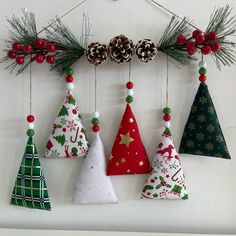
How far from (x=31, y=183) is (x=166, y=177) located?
36 cm

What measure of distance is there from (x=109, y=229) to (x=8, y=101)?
46 cm

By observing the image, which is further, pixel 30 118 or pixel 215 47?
pixel 30 118

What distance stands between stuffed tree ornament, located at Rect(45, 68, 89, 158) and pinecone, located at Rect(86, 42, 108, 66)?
13 centimetres

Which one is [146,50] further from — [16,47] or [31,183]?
[31,183]

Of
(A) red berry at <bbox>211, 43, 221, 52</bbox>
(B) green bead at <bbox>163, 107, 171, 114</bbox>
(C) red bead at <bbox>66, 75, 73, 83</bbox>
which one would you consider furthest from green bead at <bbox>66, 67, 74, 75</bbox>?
(A) red berry at <bbox>211, 43, 221, 52</bbox>

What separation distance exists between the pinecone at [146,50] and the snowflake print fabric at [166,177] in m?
0.22

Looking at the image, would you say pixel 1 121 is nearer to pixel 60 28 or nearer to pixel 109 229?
pixel 60 28

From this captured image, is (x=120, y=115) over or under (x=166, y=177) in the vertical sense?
over

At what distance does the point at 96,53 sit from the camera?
36.0 inches

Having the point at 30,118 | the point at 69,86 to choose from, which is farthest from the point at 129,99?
the point at 30,118

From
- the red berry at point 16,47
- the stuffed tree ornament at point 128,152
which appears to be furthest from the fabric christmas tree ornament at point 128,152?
the red berry at point 16,47

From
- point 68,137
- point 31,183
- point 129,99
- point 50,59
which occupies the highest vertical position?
point 50,59

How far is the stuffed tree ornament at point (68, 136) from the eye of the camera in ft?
3.11

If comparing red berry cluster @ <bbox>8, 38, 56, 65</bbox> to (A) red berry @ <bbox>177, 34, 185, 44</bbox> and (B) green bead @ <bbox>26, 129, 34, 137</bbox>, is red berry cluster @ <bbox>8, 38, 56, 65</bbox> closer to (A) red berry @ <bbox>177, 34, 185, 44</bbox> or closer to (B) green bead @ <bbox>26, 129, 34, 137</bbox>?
(B) green bead @ <bbox>26, 129, 34, 137</bbox>
